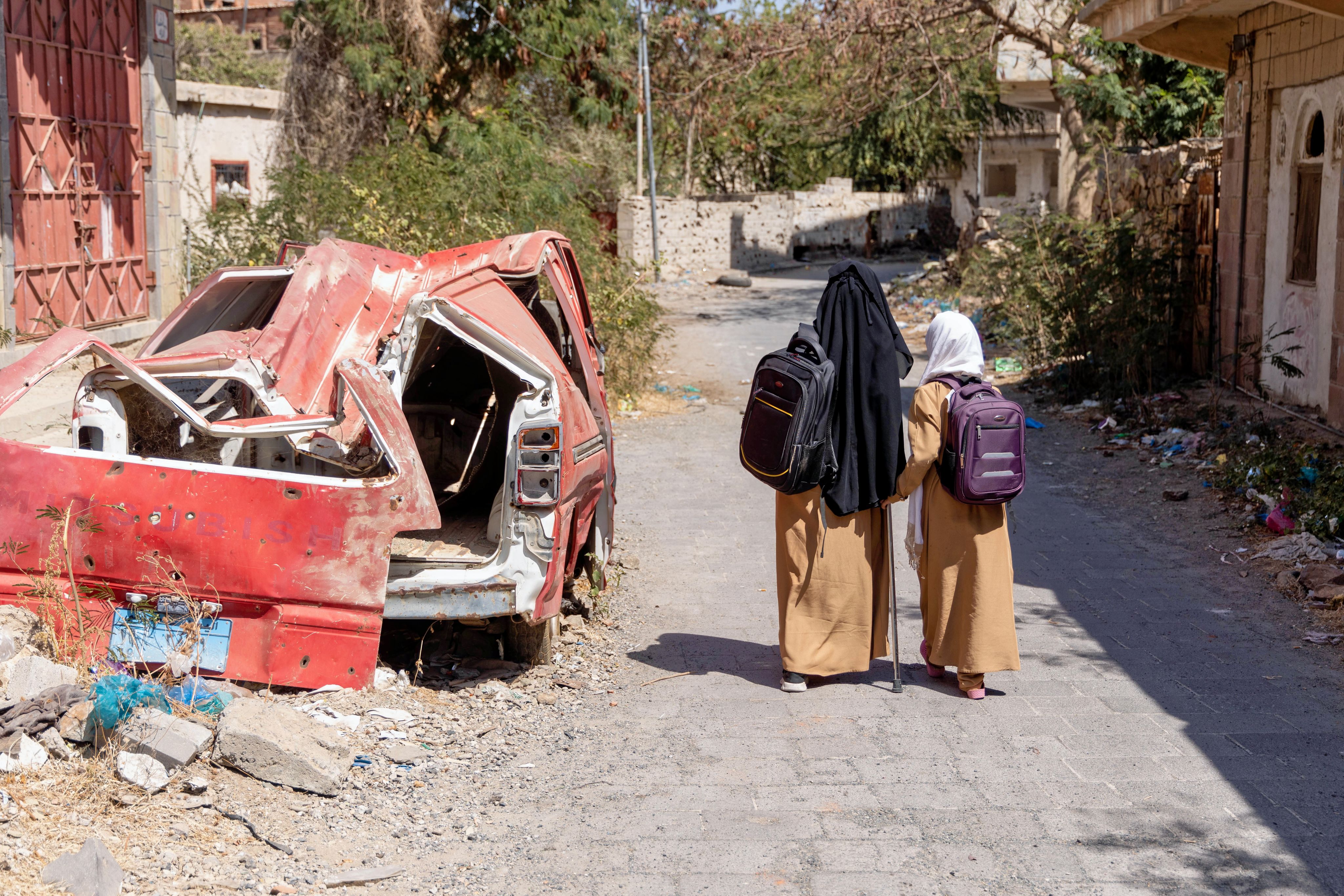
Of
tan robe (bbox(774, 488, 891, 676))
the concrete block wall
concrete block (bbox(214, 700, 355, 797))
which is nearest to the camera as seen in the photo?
concrete block (bbox(214, 700, 355, 797))

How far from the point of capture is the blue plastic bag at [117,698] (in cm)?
391

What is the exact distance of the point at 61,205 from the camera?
11.5 meters

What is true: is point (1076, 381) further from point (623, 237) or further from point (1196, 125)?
point (623, 237)

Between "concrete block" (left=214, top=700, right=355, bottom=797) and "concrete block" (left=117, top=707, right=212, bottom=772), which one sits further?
"concrete block" (left=214, top=700, right=355, bottom=797)

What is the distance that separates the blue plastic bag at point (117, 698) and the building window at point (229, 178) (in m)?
13.5

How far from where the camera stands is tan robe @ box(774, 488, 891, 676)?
16.1 feet

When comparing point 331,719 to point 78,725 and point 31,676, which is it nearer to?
point 78,725

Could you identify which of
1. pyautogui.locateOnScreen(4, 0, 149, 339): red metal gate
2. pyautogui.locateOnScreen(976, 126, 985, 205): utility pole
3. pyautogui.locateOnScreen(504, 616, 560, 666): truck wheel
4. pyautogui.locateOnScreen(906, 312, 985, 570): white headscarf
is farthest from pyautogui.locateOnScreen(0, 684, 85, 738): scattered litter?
pyautogui.locateOnScreen(976, 126, 985, 205): utility pole

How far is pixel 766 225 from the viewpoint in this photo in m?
31.3

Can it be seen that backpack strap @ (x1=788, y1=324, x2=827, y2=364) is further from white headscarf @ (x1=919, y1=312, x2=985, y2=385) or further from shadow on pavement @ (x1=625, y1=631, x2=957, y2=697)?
shadow on pavement @ (x1=625, y1=631, x2=957, y2=697)

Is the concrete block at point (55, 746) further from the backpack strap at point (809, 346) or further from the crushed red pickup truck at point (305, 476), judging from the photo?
the backpack strap at point (809, 346)

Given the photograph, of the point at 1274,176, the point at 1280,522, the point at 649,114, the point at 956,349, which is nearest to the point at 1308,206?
the point at 1274,176

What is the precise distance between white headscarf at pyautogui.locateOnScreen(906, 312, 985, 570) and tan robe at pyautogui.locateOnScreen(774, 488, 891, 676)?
0.46 ft

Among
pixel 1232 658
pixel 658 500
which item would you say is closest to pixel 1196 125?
pixel 658 500
